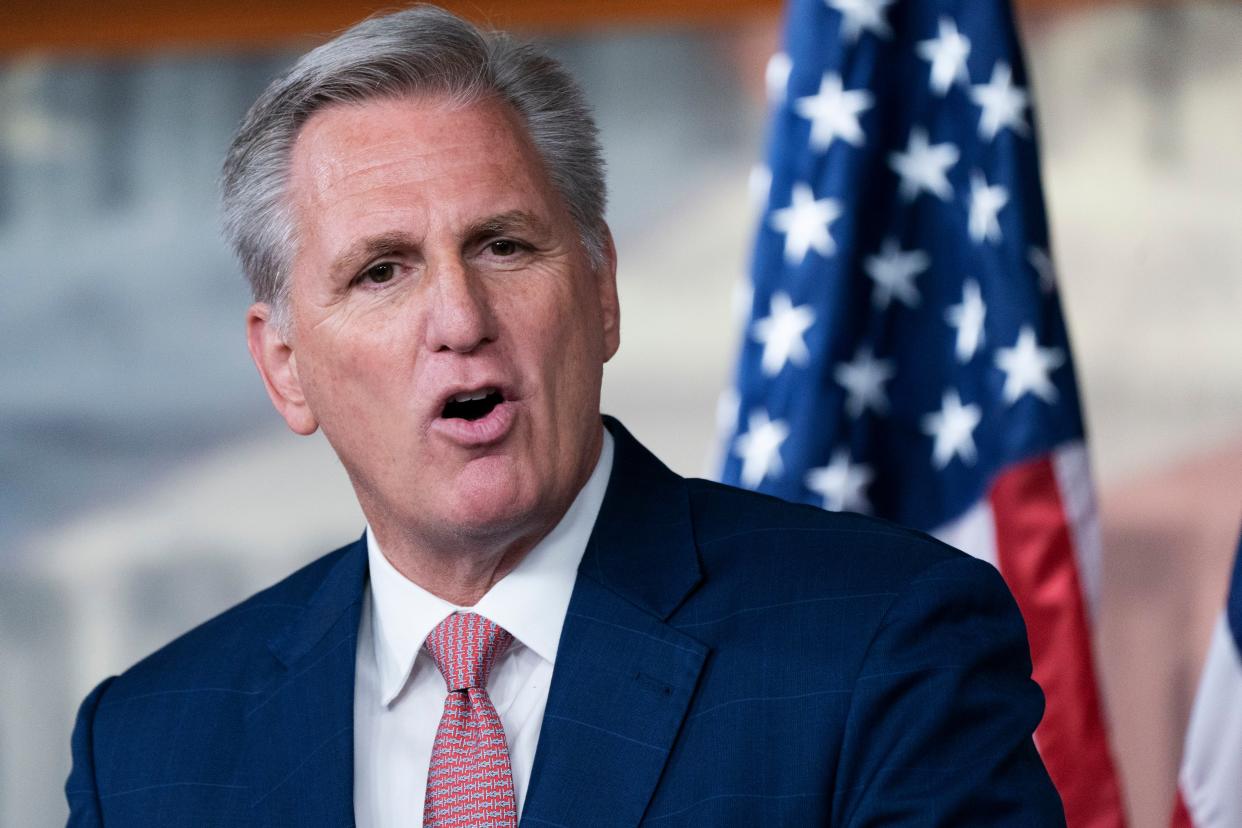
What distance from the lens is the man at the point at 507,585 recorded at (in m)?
1.67

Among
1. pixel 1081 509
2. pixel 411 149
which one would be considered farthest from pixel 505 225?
pixel 1081 509

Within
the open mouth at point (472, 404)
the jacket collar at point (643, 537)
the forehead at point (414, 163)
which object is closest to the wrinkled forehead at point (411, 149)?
the forehead at point (414, 163)

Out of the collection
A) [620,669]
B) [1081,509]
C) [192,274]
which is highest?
[192,274]

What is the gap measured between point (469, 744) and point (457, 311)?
490 millimetres

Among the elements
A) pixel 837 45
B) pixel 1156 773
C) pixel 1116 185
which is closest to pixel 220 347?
pixel 837 45

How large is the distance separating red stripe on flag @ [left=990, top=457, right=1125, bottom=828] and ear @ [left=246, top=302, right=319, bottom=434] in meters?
1.37

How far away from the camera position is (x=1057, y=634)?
2.83 metres

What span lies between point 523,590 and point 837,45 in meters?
1.49

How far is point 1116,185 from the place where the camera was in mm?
3594

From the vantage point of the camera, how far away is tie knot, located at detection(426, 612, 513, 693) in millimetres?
1841

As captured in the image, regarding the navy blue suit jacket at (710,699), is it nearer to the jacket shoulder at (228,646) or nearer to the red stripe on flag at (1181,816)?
the jacket shoulder at (228,646)

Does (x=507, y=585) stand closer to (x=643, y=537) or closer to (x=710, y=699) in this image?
(x=643, y=537)

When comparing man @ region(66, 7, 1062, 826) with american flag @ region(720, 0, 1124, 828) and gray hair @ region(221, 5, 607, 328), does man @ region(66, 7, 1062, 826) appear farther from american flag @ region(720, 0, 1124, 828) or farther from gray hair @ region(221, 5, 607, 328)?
american flag @ region(720, 0, 1124, 828)

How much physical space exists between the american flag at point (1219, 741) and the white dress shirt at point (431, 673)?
1.32 meters
